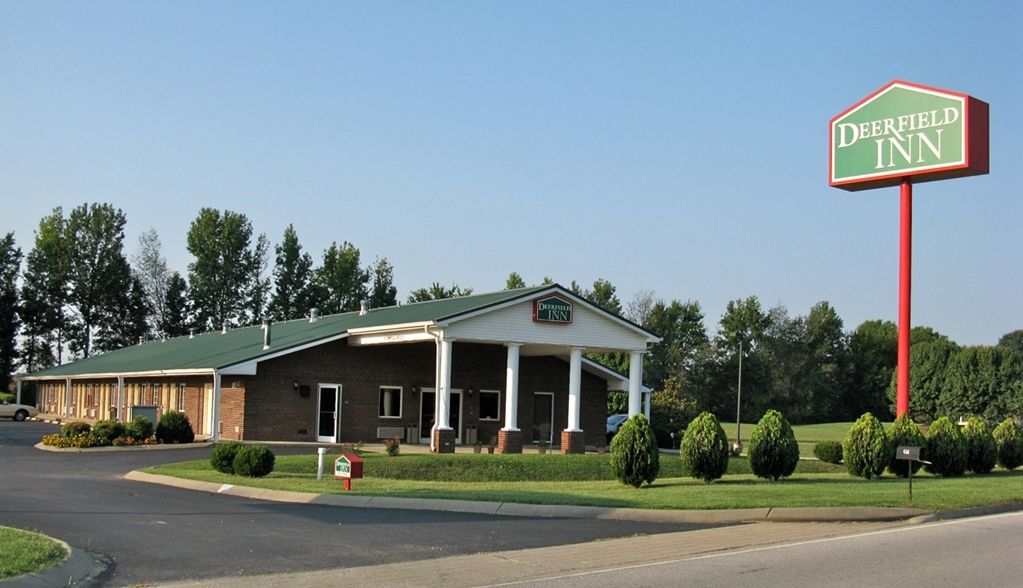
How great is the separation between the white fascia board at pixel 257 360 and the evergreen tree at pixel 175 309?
5195 centimetres

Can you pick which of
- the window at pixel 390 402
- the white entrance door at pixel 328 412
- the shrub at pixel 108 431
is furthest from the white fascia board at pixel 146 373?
the window at pixel 390 402

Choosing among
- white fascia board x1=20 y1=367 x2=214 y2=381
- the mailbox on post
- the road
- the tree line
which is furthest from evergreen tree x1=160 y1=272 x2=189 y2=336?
the road

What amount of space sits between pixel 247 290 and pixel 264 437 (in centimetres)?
5116

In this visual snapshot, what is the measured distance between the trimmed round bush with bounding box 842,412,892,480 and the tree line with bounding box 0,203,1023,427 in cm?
5057

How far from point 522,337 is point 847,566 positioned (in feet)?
80.7

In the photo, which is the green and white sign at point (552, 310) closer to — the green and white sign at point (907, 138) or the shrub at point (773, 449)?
the green and white sign at point (907, 138)

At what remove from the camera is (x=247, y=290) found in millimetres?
87500

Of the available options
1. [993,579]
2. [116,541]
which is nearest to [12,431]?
[116,541]

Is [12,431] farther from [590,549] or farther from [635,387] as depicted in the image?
[590,549]

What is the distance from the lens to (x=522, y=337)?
3644 cm

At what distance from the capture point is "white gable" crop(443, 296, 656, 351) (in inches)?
1403

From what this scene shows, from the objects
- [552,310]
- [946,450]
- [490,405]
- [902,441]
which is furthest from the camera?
[490,405]

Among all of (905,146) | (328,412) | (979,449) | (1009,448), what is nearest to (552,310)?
(328,412)

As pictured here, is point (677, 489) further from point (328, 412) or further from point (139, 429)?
point (139, 429)
